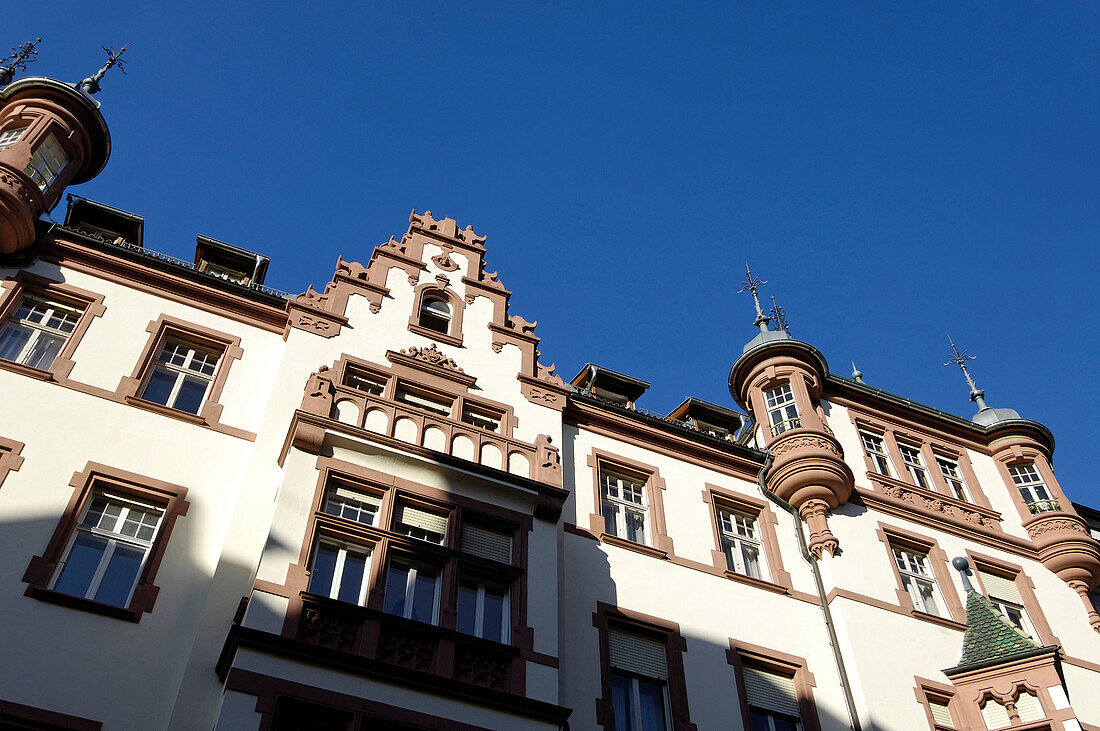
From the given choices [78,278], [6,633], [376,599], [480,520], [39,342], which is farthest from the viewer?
[78,278]

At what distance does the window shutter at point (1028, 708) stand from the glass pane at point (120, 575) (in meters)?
15.7

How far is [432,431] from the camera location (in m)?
19.7

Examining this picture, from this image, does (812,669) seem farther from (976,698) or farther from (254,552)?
(254,552)

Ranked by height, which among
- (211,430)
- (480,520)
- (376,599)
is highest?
(211,430)

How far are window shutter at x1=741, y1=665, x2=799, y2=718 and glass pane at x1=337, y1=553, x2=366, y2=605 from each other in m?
7.67

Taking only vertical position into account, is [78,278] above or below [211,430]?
above

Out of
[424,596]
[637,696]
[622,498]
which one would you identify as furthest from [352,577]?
[622,498]

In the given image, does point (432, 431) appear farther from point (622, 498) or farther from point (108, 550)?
point (108, 550)

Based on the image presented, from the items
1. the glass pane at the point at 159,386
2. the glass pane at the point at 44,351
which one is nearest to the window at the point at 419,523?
the glass pane at the point at 159,386

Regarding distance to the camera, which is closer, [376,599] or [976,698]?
[376,599]

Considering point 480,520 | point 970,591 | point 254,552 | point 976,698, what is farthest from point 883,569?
point 254,552

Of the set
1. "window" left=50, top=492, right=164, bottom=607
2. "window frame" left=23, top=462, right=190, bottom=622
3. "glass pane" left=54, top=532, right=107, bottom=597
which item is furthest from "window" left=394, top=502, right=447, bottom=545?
"glass pane" left=54, top=532, right=107, bottom=597

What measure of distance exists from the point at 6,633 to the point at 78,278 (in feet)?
28.6

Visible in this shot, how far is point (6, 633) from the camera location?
14430mm
